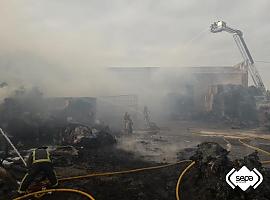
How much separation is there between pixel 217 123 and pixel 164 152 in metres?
17.7

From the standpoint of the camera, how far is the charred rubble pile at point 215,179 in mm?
7730

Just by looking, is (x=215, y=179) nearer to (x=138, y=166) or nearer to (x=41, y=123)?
(x=138, y=166)

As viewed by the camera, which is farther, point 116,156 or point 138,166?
point 116,156

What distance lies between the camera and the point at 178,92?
3953 cm

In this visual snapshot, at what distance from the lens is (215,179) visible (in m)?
9.10

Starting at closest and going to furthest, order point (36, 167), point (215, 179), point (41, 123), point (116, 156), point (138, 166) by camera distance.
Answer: point (36, 167), point (215, 179), point (138, 166), point (116, 156), point (41, 123)

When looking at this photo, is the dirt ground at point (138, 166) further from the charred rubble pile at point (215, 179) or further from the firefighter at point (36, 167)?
the firefighter at point (36, 167)

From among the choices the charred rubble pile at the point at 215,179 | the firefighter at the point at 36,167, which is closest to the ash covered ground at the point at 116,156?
the charred rubble pile at the point at 215,179

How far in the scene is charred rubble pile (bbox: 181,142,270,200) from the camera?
773cm

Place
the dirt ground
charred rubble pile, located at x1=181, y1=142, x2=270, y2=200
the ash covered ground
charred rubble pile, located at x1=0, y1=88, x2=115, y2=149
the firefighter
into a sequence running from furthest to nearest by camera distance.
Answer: charred rubble pile, located at x1=0, y1=88, x2=115, y2=149 → the dirt ground → the ash covered ground → the firefighter → charred rubble pile, located at x1=181, y1=142, x2=270, y2=200

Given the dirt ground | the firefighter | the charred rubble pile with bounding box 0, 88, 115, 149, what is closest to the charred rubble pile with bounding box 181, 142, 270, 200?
the dirt ground

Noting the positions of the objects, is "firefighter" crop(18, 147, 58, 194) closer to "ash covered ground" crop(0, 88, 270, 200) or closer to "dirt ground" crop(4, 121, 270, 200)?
"ash covered ground" crop(0, 88, 270, 200)

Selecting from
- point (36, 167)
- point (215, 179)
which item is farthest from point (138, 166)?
point (36, 167)

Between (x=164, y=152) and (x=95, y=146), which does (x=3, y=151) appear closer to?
(x=95, y=146)
